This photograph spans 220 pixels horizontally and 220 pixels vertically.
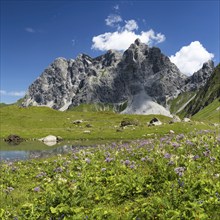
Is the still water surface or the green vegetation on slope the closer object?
the green vegetation on slope

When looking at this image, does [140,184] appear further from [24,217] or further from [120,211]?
[24,217]

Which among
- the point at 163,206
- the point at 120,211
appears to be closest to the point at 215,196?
the point at 163,206

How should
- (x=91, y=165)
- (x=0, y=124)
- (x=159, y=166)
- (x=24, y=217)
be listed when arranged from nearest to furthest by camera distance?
(x=24, y=217) → (x=159, y=166) → (x=91, y=165) → (x=0, y=124)

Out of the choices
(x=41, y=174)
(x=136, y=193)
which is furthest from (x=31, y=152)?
(x=136, y=193)

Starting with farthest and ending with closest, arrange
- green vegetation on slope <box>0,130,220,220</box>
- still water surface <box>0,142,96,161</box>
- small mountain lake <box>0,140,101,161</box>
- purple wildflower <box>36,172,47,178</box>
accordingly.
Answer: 1. small mountain lake <box>0,140,101,161</box>
2. still water surface <box>0,142,96,161</box>
3. purple wildflower <box>36,172,47,178</box>
4. green vegetation on slope <box>0,130,220,220</box>

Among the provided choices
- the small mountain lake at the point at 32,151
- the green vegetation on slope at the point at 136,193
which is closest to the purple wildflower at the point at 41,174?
the green vegetation on slope at the point at 136,193

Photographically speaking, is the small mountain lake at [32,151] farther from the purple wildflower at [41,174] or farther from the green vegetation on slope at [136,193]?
the green vegetation on slope at [136,193]

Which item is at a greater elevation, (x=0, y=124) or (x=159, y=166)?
(x=0, y=124)

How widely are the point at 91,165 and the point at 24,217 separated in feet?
29.9

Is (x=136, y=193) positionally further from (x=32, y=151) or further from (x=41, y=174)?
(x=32, y=151)

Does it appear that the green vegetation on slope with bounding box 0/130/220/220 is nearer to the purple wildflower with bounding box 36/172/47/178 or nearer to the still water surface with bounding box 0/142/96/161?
the purple wildflower with bounding box 36/172/47/178

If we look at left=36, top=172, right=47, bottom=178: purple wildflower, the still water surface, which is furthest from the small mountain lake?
left=36, top=172, right=47, bottom=178: purple wildflower

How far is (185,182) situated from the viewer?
10258 mm

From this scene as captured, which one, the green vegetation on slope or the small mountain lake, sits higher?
the small mountain lake
